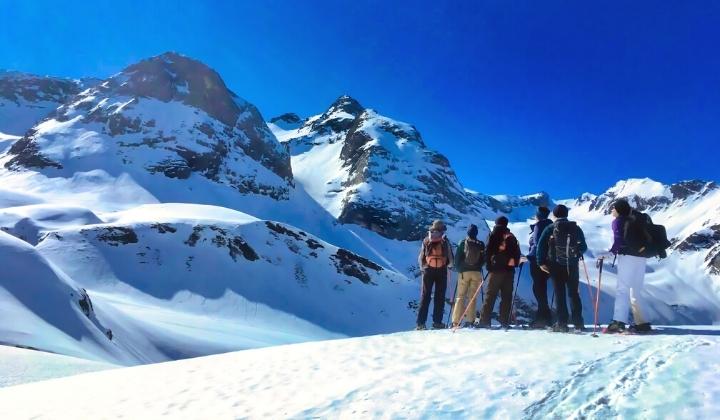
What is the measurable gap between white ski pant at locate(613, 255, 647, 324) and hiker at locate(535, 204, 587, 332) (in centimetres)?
74

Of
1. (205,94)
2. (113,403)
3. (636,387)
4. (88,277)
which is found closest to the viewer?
→ (636,387)

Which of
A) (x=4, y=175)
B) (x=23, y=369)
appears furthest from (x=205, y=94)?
(x=23, y=369)

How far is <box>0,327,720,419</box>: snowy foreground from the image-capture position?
552 cm

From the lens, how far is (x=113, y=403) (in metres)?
6.86

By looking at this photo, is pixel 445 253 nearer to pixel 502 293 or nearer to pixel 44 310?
pixel 502 293

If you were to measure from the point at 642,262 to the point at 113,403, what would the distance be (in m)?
8.76

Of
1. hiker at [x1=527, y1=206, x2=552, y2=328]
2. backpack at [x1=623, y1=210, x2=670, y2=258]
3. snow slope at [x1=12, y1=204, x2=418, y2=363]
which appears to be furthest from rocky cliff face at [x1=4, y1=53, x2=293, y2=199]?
backpack at [x1=623, y1=210, x2=670, y2=258]

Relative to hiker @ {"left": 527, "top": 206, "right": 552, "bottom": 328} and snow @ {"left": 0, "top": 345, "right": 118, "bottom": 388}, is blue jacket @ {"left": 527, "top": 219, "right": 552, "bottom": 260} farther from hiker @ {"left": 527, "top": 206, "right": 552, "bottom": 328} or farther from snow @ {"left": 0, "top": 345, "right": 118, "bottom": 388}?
snow @ {"left": 0, "top": 345, "right": 118, "bottom": 388}

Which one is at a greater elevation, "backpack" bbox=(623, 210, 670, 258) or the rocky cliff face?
the rocky cliff face

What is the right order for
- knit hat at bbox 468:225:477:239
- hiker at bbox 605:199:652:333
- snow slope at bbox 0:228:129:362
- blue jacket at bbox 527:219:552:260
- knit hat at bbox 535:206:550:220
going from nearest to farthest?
hiker at bbox 605:199:652:333 → knit hat at bbox 535:206:550:220 → blue jacket at bbox 527:219:552:260 → knit hat at bbox 468:225:477:239 → snow slope at bbox 0:228:129:362

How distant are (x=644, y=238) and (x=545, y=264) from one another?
6.04 ft

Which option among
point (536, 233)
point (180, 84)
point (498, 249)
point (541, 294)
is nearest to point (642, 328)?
point (541, 294)

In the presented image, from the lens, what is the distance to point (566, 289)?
405 inches

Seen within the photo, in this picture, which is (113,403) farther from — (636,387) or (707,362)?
(707,362)
